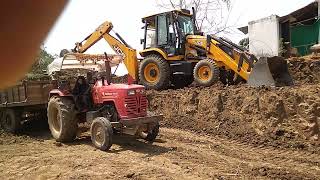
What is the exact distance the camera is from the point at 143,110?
27.5 ft

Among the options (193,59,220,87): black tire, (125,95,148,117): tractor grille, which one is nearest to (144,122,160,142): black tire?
(125,95,148,117): tractor grille

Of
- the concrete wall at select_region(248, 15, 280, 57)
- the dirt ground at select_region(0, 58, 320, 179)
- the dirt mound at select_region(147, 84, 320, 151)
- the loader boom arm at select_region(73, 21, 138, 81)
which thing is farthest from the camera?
the concrete wall at select_region(248, 15, 280, 57)

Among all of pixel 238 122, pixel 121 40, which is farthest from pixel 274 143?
pixel 121 40

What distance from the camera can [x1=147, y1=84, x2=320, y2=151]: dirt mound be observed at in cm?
838

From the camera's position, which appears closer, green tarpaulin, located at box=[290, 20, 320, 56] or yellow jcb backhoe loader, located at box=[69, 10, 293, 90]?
yellow jcb backhoe loader, located at box=[69, 10, 293, 90]

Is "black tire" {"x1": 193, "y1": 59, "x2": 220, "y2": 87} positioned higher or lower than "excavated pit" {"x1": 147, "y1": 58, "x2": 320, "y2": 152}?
higher

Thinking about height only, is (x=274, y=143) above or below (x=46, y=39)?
below

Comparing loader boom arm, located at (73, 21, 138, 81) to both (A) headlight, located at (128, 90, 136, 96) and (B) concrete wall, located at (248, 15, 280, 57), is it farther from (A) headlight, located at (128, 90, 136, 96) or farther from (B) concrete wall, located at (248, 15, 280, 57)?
(B) concrete wall, located at (248, 15, 280, 57)

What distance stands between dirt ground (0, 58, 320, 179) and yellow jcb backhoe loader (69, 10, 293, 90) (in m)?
0.69

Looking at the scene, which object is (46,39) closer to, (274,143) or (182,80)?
(274,143)

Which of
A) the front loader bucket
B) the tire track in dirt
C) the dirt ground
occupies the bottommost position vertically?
the tire track in dirt

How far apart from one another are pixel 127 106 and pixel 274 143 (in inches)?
119

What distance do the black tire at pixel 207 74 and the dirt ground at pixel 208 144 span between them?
12.1 inches

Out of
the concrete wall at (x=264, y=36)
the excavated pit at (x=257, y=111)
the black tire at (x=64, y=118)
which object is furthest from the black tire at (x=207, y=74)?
the concrete wall at (x=264, y=36)
